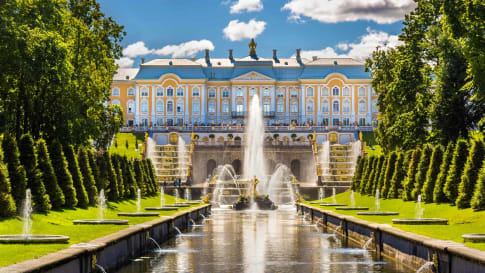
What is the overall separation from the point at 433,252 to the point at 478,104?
22176mm

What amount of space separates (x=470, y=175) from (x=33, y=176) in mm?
13322

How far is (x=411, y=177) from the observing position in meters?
29.3

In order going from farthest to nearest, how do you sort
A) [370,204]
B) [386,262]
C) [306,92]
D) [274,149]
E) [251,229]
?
[306,92]
[274,149]
[370,204]
[251,229]
[386,262]

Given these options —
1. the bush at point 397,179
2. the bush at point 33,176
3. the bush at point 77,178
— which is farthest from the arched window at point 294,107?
the bush at point 33,176

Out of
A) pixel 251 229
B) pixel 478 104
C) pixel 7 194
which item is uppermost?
pixel 478 104

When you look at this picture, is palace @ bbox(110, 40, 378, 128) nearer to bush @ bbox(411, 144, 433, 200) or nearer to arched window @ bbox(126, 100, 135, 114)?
arched window @ bbox(126, 100, 135, 114)

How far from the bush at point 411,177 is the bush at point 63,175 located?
14.0m

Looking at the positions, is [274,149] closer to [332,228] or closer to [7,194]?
[332,228]

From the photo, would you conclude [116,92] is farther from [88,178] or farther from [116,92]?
[88,178]

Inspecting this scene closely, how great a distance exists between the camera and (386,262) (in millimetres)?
13836

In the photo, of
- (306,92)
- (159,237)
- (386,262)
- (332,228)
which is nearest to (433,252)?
(386,262)

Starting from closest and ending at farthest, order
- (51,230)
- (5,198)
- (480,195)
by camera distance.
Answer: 1. (51,230)
2. (5,198)
3. (480,195)

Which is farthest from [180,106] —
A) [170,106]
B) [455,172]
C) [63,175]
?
[455,172]

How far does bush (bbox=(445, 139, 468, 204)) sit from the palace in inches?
3303
